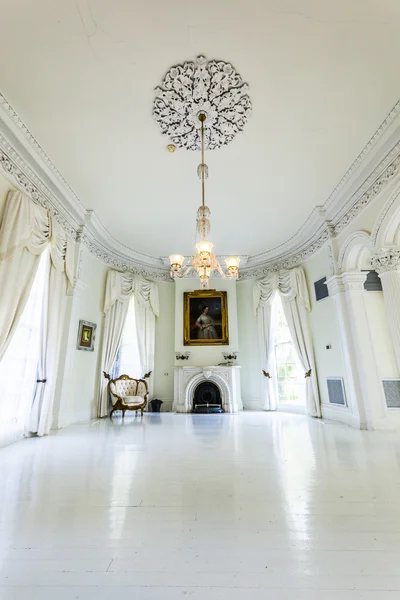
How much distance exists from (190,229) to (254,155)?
2.20 m

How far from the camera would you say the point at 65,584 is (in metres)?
1.16

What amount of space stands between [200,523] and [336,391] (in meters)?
4.15

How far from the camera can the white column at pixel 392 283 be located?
3.64 metres

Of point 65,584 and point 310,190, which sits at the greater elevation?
point 310,190

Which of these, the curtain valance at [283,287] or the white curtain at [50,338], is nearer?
the white curtain at [50,338]

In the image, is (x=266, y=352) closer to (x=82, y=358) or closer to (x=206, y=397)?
(x=206, y=397)

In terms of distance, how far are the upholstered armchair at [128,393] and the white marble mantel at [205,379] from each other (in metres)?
0.88

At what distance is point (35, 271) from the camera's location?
11.8ft

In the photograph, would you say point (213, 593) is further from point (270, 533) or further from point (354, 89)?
point (354, 89)

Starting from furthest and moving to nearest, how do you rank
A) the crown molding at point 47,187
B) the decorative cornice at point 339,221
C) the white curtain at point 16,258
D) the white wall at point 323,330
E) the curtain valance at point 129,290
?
the curtain valance at point 129,290 < the white wall at point 323,330 < the decorative cornice at point 339,221 < the crown molding at point 47,187 < the white curtain at point 16,258

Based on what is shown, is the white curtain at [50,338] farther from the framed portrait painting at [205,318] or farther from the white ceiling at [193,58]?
the framed portrait painting at [205,318]

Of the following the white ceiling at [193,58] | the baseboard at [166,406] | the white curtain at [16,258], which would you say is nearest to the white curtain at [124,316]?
the baseboard at [166,406]

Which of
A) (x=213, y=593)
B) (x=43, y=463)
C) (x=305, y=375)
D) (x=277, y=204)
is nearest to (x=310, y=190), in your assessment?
(x=277, y=204)

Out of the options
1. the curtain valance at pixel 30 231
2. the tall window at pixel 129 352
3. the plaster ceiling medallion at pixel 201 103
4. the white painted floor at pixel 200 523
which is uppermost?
the plaster ceiling medallion at pixel 201 103
